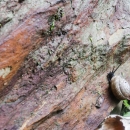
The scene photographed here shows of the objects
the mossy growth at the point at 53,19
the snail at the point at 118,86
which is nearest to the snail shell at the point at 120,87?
the snail at the point at 118,86

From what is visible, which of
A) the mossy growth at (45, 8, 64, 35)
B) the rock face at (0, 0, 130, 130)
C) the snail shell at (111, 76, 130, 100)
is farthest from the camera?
the snail shell at (111, 76, 130, 100)

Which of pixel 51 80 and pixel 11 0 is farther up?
pixel 11 0

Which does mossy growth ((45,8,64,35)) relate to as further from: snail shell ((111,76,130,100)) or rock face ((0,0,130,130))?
snail shell ((111,76,130,100))

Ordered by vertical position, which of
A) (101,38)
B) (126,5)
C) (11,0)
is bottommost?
(101,38)

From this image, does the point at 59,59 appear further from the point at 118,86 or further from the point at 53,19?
the point at 118,86

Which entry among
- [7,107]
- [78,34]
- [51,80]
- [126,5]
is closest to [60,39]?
[78,34]

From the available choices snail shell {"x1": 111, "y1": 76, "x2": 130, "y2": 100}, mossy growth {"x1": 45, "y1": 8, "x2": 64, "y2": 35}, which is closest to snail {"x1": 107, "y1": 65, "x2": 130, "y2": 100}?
snail shell {"x1": 111, "y1": 76, "x2": 130, "y2": 100}

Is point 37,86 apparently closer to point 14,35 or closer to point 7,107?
point 7,107

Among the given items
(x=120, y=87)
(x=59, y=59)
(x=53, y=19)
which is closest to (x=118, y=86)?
(x=120, y=87)
